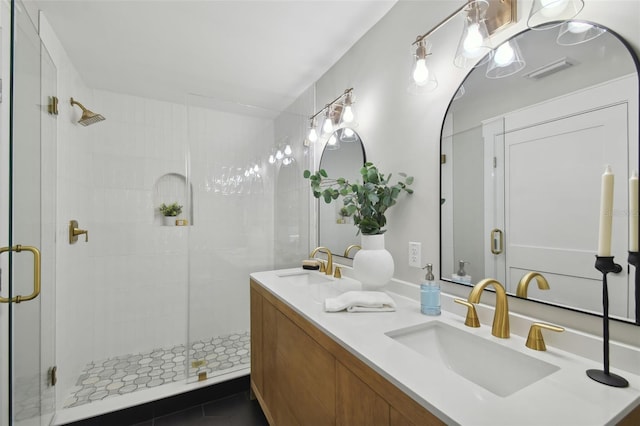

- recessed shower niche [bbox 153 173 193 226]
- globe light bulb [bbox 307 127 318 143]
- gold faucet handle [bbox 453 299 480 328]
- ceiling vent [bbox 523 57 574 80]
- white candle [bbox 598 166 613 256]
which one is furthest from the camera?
recessed shower niche [bbox 153 173 193 226]

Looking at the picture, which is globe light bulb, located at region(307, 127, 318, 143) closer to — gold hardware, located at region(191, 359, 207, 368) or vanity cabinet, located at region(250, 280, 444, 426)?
vanity cabinet, located at region(250, 280, 444, 426)

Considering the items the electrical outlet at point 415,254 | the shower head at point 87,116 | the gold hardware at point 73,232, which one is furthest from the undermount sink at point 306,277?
the shower head at point 87,116

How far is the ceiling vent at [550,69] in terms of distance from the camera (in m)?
0.87

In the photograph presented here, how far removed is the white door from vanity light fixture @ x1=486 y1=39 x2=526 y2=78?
0.23 metres

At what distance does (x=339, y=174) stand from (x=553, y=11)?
1.36 metres

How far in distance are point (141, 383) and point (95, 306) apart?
0.92 meters

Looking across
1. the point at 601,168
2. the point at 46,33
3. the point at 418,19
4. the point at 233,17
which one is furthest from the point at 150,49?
the point at 601,168

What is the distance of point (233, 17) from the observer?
5.46ft

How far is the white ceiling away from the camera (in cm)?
159

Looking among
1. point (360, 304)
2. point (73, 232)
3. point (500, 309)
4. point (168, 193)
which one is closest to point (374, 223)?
point (360, 304)

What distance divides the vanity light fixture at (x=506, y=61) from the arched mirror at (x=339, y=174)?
85 centimetres

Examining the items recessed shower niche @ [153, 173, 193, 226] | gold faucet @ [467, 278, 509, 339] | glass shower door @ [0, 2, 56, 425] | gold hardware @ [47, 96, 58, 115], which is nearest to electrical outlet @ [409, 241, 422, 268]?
gold faucet @ [467, 278, 509, 339]

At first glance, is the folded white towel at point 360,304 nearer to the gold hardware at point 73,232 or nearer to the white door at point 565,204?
the white door at point 565,204

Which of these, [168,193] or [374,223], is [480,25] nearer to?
[374,223]
